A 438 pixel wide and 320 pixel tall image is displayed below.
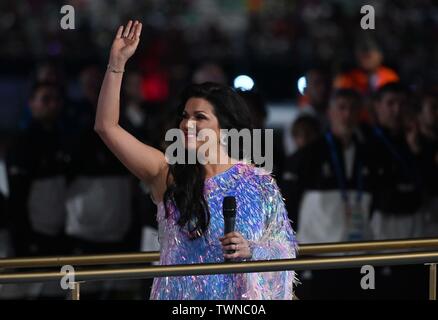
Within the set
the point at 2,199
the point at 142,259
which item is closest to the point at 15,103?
the point at 2,199

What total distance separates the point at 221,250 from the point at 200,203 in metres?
0.20

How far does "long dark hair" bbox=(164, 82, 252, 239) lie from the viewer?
17.1ft

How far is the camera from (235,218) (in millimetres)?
5117

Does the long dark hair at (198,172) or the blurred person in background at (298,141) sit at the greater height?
the blurred person in background at (298,141)

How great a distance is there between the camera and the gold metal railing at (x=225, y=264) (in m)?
4.70

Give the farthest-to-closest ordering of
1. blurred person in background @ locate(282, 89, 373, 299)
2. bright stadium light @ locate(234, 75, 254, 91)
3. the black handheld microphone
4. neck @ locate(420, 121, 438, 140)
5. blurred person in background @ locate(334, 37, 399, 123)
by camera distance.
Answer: blurred person in background @ locate(334, 37, 399, 123), neck @ locate(420, 121, 438, 140), blurred person in background @ locate(282, 89, 373, 299), bright stadium light @ locate(234, 75, 254, 91), the black handheld microphone

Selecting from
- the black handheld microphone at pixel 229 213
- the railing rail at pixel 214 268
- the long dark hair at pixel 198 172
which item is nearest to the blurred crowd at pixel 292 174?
the long dark hair at pixel 198 172

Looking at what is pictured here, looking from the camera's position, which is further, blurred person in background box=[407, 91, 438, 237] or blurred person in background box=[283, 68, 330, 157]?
blurred person in background box=[283, 68, 330, 157]

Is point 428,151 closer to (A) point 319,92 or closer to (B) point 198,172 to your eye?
(A) point 319,92

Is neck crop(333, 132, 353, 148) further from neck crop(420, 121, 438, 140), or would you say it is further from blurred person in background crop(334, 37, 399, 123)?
blurred person in background crop(334, 37, 399, 123)

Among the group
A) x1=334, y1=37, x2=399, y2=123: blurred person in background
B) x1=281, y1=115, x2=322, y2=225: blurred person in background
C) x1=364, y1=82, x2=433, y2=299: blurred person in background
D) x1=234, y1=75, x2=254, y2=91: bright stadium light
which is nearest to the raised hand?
x1=234, y1=75, x2=254, y2=91: bright stadium light

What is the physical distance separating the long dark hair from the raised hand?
1.28 ft

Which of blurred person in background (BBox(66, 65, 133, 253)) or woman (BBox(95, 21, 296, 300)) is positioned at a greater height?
blurred person in background (BBox(66, 65, 133, 253))

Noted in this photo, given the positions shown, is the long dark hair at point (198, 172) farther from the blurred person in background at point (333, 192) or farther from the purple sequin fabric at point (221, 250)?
the blurred person in background at point (333, 192)
